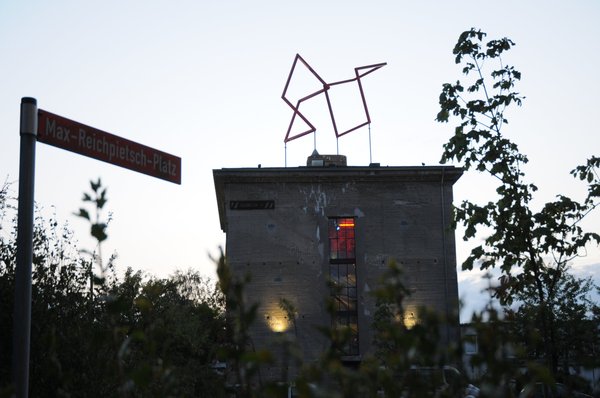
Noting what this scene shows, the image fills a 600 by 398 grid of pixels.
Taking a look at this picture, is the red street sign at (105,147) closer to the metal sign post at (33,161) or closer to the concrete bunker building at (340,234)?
the metal sign post at (33,161)

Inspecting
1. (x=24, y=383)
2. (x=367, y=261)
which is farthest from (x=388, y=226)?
(x=24, y=383)

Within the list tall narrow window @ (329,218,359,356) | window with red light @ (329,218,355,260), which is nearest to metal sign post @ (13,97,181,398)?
tall narrow window @ (329,218,359,356)

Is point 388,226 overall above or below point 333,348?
above

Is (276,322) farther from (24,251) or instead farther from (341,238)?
(24,251)

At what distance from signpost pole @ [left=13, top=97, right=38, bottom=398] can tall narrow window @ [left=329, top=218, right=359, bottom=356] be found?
37367 mm

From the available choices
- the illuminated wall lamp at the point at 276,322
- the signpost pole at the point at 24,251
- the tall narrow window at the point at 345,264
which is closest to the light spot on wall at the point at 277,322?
the illuminated wall lamp at the point at 276,322

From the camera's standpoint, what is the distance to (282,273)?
42.7m

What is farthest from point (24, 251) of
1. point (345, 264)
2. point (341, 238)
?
point (341, 238)

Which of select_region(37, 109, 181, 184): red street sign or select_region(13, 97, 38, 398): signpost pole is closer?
select_region(13, 97, 38, 398): signpost pole

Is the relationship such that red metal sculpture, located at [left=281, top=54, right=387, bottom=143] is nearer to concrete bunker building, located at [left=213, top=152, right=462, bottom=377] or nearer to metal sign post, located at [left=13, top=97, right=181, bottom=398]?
concrete bunker building, located at [left=213, top=152, right=462, bottom=377]

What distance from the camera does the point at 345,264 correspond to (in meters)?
43.8

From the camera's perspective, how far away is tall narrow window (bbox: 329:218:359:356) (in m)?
42.9

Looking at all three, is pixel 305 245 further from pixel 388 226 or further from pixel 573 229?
pixel 573 229

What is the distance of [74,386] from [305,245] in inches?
1343
